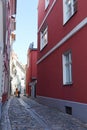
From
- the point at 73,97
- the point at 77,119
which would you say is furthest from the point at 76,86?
the point at 77,119

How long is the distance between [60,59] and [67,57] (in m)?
0.83

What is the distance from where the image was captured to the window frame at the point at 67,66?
11473mm

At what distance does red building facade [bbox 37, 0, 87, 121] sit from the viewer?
973cm

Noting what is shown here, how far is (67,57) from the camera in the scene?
40.0 ft

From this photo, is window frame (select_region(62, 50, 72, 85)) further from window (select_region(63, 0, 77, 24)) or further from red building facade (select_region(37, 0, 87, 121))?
window (select_region(63, 0, 77, 24))

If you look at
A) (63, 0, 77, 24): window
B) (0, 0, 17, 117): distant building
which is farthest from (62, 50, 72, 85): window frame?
(0, 0, 17, 117): distant building

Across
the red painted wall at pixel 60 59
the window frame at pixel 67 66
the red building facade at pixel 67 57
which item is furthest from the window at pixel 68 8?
the window frame at pixel 67 66

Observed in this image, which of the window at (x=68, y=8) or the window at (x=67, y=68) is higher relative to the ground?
the window at (x=68, y=8)

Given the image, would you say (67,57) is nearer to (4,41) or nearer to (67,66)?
(67,66)

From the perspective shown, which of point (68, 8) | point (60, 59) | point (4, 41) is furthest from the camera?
point (60, 59)

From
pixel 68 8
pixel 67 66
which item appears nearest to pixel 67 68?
pixel 67 66

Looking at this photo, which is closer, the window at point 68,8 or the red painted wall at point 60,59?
the red painted wall at point 60,59

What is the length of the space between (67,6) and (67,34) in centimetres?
177

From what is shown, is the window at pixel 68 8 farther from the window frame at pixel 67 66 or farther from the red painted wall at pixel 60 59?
the window frame at pixel 67 66
